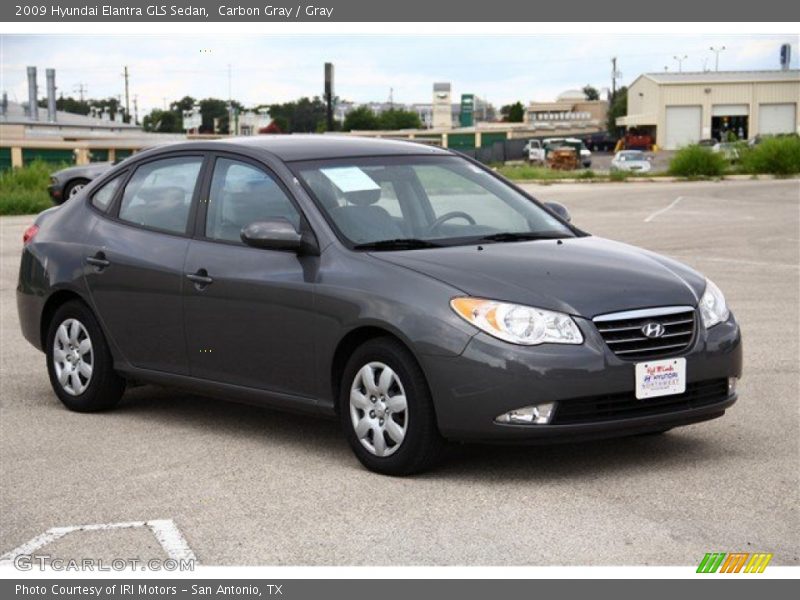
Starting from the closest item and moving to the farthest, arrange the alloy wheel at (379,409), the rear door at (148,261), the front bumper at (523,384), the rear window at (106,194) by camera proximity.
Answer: the front bumper at (523,384), the alloy wheel at (379,409), the rear door at (148,261), the rear window at (106,194)

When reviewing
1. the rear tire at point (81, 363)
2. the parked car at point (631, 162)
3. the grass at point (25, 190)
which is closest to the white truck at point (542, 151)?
the parked car at point (631, 162)

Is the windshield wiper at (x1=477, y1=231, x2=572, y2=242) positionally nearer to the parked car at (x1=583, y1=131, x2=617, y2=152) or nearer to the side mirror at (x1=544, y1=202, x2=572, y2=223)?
the side mirror at (x1=544, y1=202, x2=572, y2=223)

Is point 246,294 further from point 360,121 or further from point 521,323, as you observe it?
point 360,121

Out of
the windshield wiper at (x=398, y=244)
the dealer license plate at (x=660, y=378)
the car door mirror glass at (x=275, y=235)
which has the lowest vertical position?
the dealer license plate at (x=660, y=378)

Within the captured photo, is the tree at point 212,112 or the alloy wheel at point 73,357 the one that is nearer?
the alloy wheel at point 73,357

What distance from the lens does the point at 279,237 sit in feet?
24.6

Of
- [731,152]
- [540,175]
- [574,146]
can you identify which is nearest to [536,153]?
[574,146]

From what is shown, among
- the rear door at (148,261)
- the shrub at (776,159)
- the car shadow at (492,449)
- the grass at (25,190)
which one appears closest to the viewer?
the car shadow at (492,449)

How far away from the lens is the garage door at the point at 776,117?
111 metres

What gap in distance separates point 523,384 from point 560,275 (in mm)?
662

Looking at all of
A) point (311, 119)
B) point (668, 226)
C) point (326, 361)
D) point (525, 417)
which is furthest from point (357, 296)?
point (311, 119)

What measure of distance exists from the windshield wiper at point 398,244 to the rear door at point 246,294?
0.29 m

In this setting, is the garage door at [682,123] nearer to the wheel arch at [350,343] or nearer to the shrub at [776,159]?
the shrub at [776,159]

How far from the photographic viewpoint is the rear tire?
889cm
